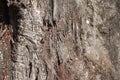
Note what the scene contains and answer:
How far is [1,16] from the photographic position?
1512 millimetres

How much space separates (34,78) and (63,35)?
0.22 metres

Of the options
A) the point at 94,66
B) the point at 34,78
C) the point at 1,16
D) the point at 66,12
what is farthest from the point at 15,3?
the point at 94,66

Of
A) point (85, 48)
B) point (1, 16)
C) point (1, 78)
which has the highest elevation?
point (1, 16)

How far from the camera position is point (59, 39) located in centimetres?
147

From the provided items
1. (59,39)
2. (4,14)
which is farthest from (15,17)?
(59,39)

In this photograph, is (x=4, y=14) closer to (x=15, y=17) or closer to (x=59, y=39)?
(x=15, y=17)

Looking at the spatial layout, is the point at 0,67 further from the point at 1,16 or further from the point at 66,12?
the point at 66,12

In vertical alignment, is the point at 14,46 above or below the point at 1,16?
below

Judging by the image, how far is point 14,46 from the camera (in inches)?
58.8

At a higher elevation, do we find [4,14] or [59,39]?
[4,14]

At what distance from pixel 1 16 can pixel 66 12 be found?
29cm

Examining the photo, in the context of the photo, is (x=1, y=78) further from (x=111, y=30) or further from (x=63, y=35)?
(x=111, y=30)

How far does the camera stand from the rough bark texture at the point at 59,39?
4.78 ft

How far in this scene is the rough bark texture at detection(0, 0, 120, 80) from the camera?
1.46 meters
